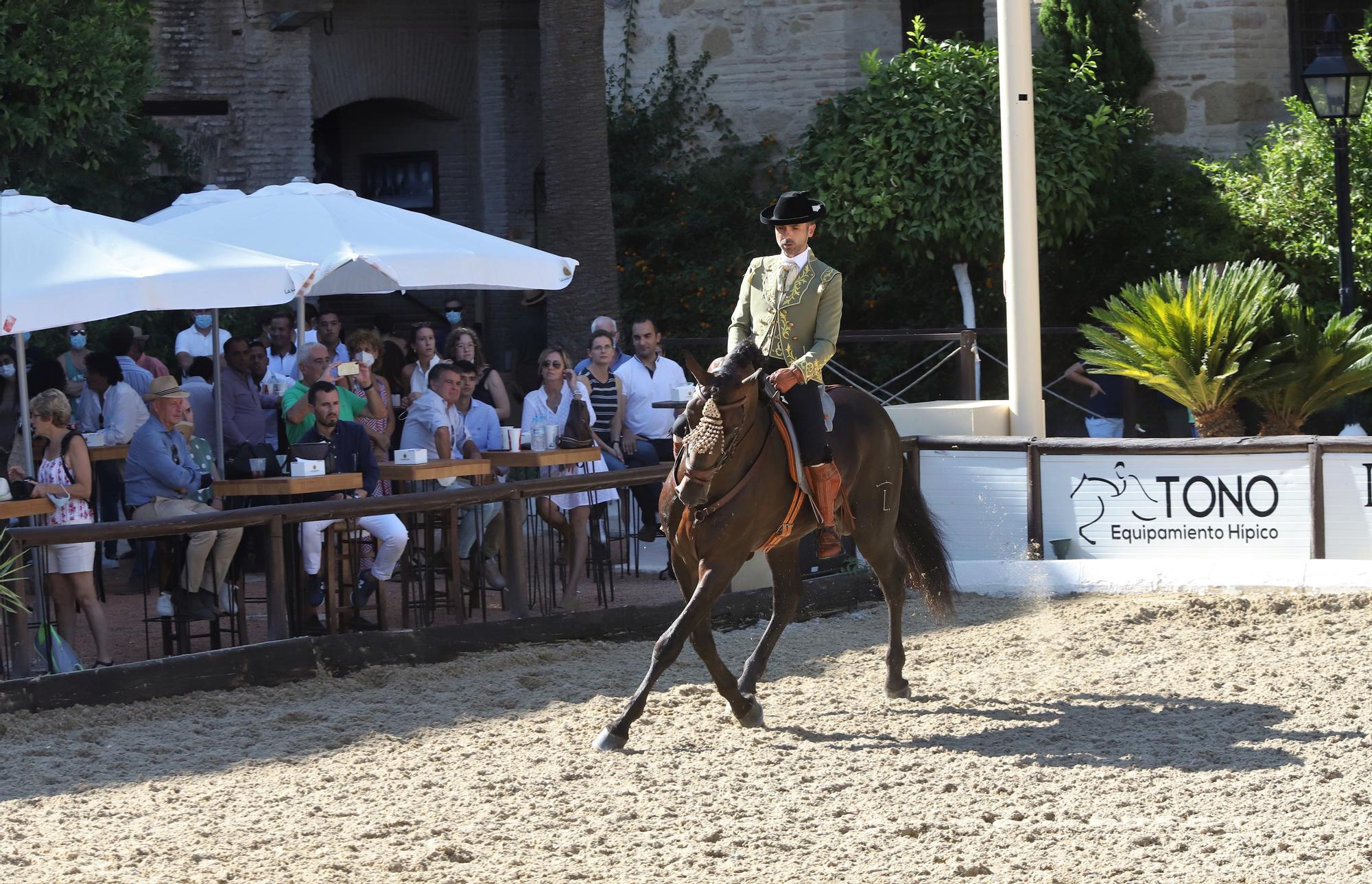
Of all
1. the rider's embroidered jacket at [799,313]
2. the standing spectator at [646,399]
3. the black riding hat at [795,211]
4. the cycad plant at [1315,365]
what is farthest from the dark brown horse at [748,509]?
the cycad plant at [1315,365]

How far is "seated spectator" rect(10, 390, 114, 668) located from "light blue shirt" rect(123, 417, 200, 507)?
290 millimetres

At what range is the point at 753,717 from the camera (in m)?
7.89

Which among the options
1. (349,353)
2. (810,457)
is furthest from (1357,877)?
(349,353)

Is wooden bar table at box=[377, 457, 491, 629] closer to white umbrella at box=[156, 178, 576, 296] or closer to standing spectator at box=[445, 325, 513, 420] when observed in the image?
white umbrella at box=[156, 178, 576, 296]

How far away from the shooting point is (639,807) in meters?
6.57

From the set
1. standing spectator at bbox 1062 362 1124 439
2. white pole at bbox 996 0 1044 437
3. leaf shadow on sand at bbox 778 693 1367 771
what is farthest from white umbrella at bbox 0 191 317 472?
standing spectator at bbox 1062 362 1124 439

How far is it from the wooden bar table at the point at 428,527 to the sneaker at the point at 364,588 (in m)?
0.18

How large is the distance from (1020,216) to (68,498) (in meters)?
6.65

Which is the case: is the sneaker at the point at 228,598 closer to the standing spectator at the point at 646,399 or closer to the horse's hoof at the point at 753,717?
the horse's hoof at the point at 753,717

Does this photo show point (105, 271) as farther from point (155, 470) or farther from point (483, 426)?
point (483, 426)

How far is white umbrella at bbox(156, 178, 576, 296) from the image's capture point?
37.3 feet

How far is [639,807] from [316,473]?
4.03 metres

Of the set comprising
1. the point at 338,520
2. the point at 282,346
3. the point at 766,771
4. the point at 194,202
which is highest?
the point at 194,202

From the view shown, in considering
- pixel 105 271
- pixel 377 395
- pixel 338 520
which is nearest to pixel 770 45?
pixel 377 395
